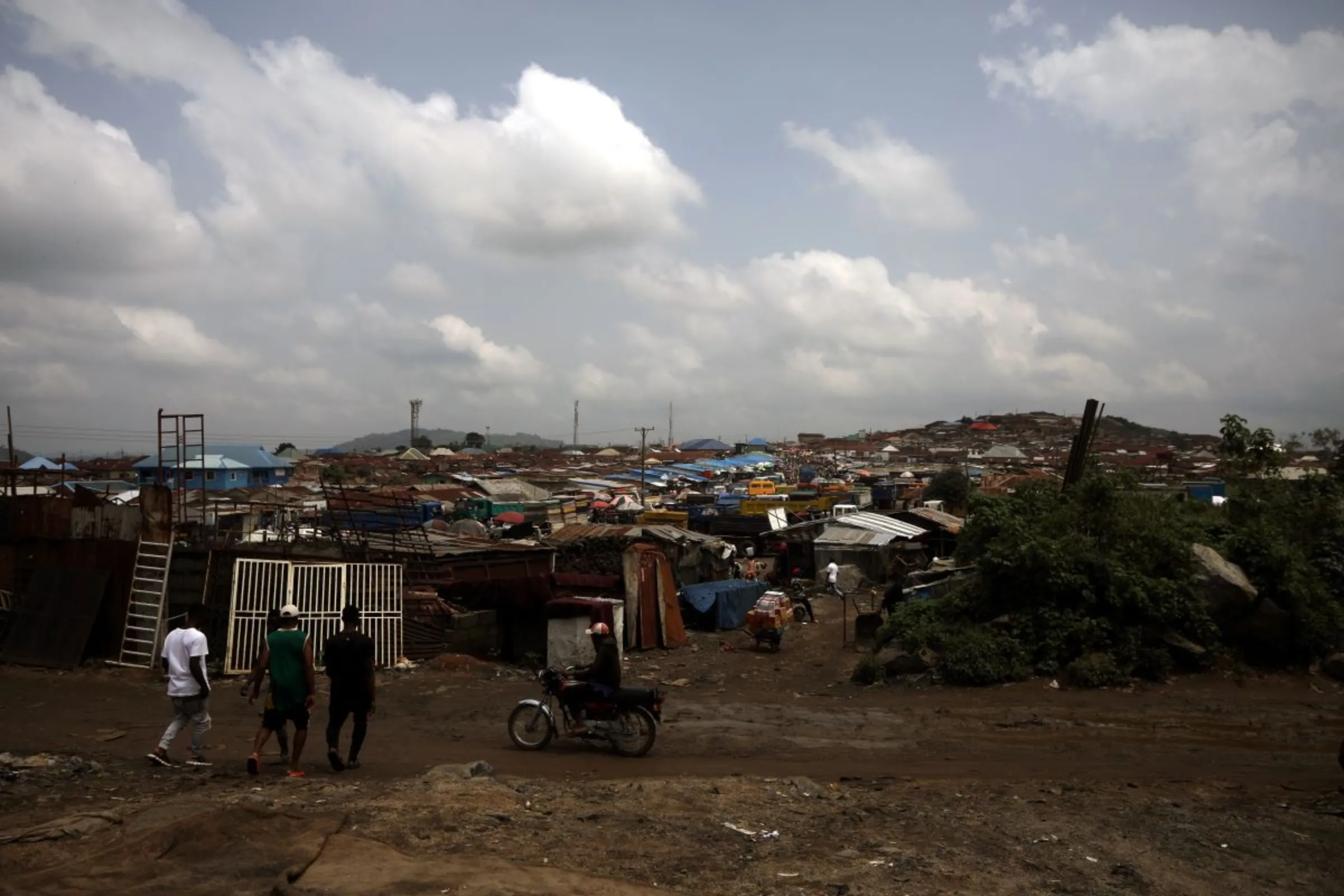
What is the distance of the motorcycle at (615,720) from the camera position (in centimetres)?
924

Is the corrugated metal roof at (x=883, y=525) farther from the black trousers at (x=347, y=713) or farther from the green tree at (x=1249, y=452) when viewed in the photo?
the black trousers at (x=347, y=713)

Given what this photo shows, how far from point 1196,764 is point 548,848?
22.3 feet

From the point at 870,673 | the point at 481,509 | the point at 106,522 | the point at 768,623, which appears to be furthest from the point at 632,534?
the point at 481,509

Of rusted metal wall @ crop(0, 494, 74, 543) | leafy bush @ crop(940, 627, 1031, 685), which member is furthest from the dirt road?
rusted metal wall @ crop(0, 494, 74, 543)

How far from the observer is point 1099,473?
16.0 m

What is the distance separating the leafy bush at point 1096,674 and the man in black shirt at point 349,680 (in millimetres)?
9454

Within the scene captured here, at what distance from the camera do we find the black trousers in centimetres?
809

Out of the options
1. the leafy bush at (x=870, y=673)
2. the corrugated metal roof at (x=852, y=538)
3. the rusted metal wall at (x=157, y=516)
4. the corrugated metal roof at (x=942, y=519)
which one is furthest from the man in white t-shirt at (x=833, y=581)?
the rusted metal wall at (x=157, y=516)

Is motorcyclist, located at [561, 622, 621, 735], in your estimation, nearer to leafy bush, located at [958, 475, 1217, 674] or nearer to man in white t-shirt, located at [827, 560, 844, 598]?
leafy bush, located at [958, 475, 1217, 674]

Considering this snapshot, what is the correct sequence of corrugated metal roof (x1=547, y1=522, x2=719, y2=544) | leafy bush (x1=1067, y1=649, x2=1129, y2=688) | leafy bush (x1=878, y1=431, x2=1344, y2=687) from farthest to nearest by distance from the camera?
corrugated metal roof (x1=547, y1=522, x2=719, y2=544)
leafy bush (x1=878, y1=431, x2=1344, y2=687)
leafy bush (x1=1067, y1=649, x2=1129, y2=688)

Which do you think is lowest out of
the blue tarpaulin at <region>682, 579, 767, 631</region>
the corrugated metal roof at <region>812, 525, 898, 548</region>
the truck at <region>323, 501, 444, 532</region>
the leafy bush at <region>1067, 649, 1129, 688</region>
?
the blue tarpaulin at <region>682, 579, 767, 631</region>

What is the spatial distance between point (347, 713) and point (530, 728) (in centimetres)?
201

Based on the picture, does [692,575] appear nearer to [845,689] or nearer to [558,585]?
[558,585]

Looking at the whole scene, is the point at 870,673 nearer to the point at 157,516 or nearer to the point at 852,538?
the point at 157,516
